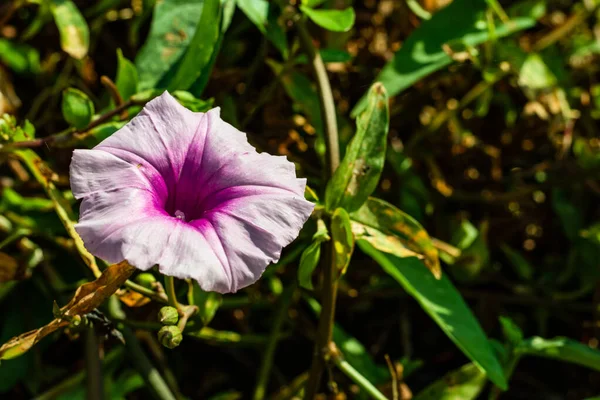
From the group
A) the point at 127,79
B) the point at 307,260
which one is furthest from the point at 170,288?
the point at 127,79

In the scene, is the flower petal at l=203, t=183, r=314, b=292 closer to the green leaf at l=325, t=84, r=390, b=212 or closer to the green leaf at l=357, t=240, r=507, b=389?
the green leaf at l=325, t=84, r=390, b=212

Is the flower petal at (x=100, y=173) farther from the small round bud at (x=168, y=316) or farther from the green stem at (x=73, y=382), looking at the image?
the green stem at (x=73, y=382)

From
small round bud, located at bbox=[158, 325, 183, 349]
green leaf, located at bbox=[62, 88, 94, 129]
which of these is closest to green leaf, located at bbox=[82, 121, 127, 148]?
green leaf, located at bbox=[62, 88, 94, 129]

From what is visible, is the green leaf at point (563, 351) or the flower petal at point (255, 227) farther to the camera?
the green leaf at point (563, 351)

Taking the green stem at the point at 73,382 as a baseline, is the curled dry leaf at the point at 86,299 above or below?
above

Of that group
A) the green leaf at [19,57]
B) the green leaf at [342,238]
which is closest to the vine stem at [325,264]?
the green leaf at [342,238]

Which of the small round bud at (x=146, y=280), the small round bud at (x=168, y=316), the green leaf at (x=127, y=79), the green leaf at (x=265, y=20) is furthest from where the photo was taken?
the green leaf at (x=265, y=20)

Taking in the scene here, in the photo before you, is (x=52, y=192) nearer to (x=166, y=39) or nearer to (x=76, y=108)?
(x=76, y=108)
